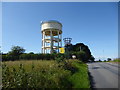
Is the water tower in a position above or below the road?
above

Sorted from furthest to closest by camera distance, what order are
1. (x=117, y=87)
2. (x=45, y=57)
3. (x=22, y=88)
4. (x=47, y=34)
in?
(x=47, y=34), (x=45, y=57), (x=117, y=87), (x=22, y=88)

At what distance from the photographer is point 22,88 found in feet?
20.7

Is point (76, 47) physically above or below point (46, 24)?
below

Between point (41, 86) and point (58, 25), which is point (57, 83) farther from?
point (58, 25)

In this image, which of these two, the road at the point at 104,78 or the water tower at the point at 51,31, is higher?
the water tower at the point at 51,31

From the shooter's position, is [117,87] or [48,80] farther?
[117,87]

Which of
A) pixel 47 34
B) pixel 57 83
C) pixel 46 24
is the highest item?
pixel 46 24

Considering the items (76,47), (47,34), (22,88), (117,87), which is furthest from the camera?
(76,47)

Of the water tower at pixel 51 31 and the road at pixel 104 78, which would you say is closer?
the road at pixel 104 78

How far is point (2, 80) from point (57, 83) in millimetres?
2930

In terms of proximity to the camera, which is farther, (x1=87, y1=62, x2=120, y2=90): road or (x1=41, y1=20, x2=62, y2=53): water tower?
(x1=41, y1=20, x2=62, y2=53): water tower

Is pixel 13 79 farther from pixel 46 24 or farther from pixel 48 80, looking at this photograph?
pixel 46 24

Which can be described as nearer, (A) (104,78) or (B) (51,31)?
(A) (104,78)

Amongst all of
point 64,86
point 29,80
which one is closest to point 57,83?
point 64,86
